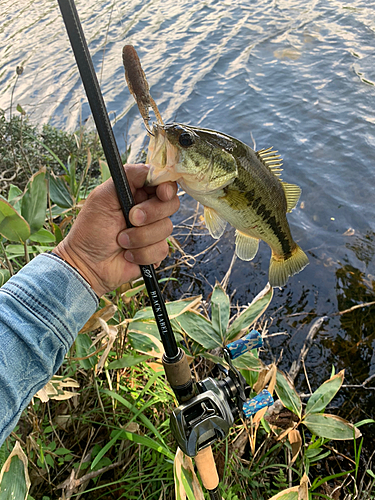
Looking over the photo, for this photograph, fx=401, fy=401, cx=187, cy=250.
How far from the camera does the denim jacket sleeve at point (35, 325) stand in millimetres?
1423

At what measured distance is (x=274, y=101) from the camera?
6.73 metres

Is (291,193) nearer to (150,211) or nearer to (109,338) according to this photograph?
(150,211)

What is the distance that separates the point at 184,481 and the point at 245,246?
110cm

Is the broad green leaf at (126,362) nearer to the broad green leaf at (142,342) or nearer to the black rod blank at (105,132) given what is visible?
the broad green leaf at (142,342)

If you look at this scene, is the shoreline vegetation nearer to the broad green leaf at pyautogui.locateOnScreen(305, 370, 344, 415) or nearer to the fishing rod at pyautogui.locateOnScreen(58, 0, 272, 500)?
the broad green leaf at pyautogui.locateOnScreen(305, 370, 344, 415)

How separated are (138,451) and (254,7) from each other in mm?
10805

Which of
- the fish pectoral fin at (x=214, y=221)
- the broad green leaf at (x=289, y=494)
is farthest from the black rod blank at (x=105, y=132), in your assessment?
the broad green leaf at (x=289, y=494)

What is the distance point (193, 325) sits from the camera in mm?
2494

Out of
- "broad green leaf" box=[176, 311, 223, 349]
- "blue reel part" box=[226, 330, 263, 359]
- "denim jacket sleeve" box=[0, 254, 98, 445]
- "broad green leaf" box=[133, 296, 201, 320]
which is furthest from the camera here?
"broad green leaf" box=[176, 311, 223, 349]

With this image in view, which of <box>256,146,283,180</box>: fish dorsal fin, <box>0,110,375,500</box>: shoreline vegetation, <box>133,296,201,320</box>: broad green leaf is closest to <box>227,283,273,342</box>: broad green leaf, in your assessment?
<box>0,110,375,500</box>: shoreline vegetation

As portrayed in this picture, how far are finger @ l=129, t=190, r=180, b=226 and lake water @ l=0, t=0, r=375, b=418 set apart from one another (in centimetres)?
220

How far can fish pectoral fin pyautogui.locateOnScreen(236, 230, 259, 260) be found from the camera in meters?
1.97

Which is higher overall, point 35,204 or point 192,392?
point 35,204

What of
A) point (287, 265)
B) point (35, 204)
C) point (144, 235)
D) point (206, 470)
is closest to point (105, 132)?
point (144, 235)
